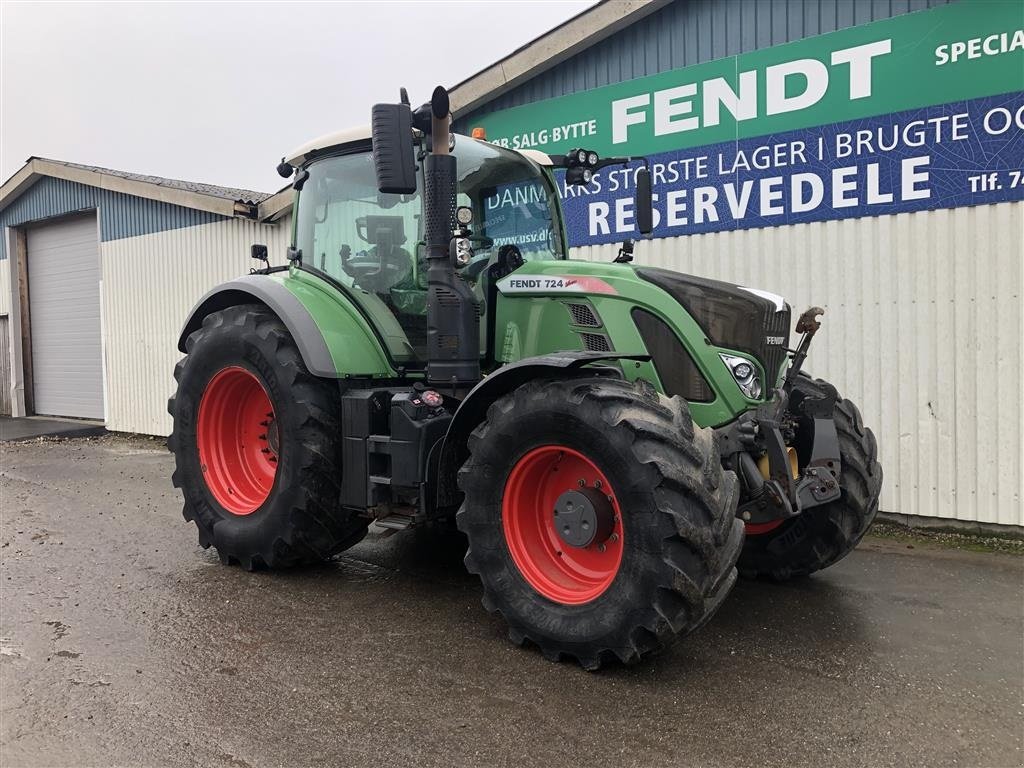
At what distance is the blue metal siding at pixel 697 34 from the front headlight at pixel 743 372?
12.4 feet

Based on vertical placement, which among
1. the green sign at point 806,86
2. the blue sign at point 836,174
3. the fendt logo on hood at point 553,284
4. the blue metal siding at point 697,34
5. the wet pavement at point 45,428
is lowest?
the wet pavement at point 45,428

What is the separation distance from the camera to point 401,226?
198 inches

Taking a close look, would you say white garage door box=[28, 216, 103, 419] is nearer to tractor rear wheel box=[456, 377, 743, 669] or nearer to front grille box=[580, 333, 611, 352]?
front grille box=[580, 333, 611, 352]

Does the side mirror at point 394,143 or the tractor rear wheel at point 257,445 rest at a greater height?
the side mirror at point 394,143

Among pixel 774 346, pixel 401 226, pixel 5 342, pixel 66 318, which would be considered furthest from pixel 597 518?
pixel 5 342

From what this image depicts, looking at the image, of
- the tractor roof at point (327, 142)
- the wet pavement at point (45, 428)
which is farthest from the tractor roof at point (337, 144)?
the wet pavement at point (45, 428)

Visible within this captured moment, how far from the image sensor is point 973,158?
5.97 meters

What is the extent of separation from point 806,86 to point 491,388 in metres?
4.29

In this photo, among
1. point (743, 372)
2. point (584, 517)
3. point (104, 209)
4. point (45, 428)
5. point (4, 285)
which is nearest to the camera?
point (584, 517)

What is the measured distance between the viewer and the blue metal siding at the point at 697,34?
255 inches

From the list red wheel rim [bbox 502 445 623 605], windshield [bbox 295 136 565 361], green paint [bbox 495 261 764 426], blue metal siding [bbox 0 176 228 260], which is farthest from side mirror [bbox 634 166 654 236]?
blue metal siding [bbox 0 176 228 260]

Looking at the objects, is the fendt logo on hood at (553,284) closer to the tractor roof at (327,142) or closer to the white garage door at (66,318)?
the tractor roof at (327,142)

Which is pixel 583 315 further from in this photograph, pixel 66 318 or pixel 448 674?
pixel 66 318

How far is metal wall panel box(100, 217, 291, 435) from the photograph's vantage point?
11.8m
